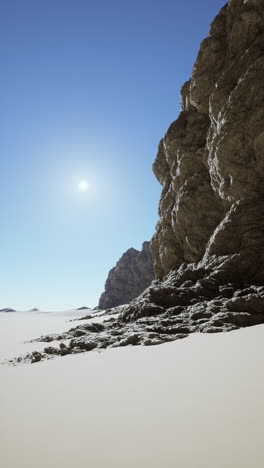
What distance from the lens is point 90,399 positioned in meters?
2.50

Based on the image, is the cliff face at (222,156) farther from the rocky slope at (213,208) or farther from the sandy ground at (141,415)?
the sandy ground at (141,415)

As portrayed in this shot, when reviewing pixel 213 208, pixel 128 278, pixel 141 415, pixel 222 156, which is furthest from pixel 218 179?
pixel 128 278

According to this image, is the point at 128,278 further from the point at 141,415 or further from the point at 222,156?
the point at 141,415

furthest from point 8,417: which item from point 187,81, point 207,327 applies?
point 187,81

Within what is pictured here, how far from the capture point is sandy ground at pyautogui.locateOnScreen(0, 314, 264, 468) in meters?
1.51

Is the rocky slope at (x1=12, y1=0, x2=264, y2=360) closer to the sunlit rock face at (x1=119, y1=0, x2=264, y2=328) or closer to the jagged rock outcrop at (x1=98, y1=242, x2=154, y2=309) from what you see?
the sunlit rock face at (x1=119, y1=0, x2=264, y2=328)

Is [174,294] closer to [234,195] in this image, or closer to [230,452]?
[234,195]

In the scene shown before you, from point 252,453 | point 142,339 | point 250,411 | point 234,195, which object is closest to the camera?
point 252,453

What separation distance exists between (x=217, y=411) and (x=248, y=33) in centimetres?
1915

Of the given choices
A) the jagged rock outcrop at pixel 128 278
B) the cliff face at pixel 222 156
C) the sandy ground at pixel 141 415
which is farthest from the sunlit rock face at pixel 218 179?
the jagged rock outcrop at pixel 128 278

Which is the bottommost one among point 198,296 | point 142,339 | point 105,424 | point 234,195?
point 105,424

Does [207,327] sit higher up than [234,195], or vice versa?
A: [234,195]

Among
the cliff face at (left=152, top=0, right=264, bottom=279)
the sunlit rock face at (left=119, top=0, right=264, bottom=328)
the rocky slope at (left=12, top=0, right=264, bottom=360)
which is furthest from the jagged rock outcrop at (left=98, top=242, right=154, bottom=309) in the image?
the cliff face at (left=152, top=0, right=264, bottom=279)

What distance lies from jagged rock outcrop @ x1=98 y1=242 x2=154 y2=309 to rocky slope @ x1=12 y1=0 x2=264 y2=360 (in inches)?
1613
